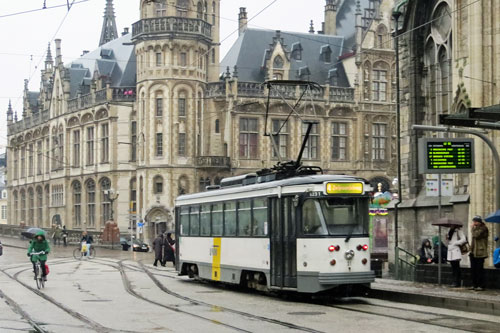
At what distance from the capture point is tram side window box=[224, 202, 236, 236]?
21.6m

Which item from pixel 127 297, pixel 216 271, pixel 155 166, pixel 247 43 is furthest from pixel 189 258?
pixel 247 43

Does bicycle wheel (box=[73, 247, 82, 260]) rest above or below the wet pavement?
below

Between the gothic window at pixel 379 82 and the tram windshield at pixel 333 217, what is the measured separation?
51926mm

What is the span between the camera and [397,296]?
18.7 metres

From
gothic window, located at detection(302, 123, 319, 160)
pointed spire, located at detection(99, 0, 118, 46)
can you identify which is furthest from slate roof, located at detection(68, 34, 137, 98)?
pointed spire, located at detection(99, 0, 118, 46)

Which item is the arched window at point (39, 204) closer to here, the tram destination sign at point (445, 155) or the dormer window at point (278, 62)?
the dormer window at point (278, 62)

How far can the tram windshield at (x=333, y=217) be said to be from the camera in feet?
60.4

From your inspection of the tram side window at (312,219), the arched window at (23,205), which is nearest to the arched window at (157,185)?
the arched window at (23,205)

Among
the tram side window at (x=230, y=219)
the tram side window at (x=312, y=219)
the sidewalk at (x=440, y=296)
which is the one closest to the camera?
the sidewalk at (x=440, y=296)

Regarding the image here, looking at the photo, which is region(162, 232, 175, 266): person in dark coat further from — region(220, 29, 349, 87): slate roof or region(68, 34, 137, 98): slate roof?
region(68, 34, 137, 98): slate roof

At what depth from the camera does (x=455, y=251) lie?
18906 millimetres

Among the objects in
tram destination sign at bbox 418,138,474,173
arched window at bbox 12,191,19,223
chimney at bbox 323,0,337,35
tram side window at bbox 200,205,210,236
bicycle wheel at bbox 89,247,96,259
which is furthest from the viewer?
arched window at bbox 12,191,19,223

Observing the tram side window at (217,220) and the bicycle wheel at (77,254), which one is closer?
the tram side window at (217,220)

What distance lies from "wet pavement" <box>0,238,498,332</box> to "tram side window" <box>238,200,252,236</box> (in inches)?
56.6
